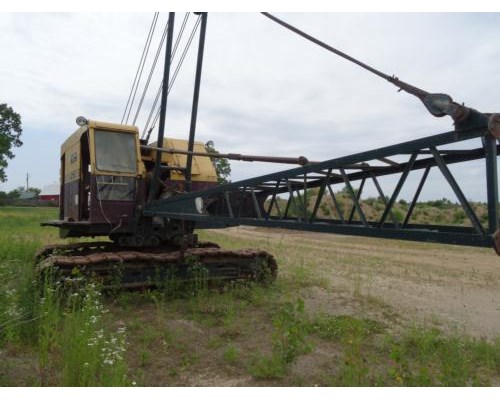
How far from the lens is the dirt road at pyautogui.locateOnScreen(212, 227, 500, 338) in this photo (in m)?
6.67

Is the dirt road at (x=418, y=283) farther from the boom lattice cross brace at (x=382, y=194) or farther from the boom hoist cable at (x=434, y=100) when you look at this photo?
the boom hoist cable at (x=434, y=100)

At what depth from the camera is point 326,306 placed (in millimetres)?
7062

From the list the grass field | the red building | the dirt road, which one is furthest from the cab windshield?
the red building

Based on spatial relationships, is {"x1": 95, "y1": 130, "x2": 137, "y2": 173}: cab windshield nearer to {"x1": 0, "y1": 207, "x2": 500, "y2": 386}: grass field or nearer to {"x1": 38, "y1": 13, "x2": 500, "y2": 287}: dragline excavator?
{"x1": 38, "y1": 13, "x2": 500, "y2": 287}: dragline excavator

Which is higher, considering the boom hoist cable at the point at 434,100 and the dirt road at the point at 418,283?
the boom hoist cable at the point at 434,100

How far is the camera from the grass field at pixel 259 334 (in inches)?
157

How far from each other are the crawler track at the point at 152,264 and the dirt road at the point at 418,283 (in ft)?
3.99

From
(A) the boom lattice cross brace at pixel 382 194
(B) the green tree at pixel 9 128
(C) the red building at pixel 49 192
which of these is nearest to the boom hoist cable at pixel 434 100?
(A) the boom lattice cross brace at pixel 382 194

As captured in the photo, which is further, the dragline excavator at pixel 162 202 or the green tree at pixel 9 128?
the green tree at pixel 9 128

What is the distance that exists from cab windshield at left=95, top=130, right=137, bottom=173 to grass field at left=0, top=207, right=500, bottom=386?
2.12 metres

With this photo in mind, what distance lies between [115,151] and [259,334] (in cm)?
408

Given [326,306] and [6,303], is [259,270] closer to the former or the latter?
[326,306]

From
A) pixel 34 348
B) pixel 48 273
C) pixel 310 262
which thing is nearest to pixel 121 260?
pixel 48 273

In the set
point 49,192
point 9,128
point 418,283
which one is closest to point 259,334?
point 418,283
